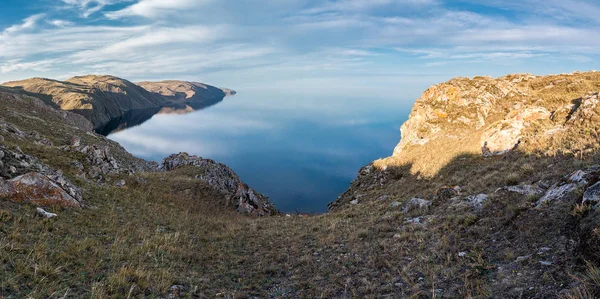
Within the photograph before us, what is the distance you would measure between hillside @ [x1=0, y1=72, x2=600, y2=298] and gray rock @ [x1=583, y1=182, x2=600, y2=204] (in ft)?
0.12

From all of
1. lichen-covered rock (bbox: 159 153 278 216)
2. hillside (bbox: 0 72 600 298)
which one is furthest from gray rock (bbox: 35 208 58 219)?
lichen-covered rock (bbox: 159 153 278 216)

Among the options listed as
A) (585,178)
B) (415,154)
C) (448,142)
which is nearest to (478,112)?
(448,142)

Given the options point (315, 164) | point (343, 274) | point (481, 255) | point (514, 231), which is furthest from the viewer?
point (315, 164)

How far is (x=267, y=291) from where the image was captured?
841 centimetres

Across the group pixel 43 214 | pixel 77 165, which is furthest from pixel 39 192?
pixel 77 165

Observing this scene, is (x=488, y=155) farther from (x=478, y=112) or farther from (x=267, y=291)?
(x=267, y=291)

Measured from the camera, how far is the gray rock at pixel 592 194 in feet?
22.6

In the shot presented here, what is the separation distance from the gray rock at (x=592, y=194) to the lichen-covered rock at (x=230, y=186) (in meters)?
22.6

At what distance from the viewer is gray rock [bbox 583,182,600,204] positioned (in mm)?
6895

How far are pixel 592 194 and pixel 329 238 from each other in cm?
899

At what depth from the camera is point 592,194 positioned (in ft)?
23.3

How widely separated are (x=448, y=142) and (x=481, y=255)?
28836 mm

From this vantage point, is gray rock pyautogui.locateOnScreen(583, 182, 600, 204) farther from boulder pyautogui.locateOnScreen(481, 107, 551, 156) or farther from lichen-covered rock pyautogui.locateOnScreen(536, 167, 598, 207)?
boulder pyautogui.locateOnScreen(481, 107, 551, 156)

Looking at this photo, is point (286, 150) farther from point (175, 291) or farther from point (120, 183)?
point (175, 291)
